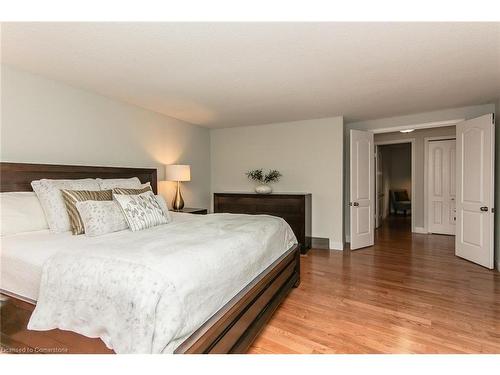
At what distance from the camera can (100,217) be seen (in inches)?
80.7

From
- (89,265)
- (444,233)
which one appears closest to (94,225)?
(89,265)

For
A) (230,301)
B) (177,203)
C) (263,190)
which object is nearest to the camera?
(230,301)

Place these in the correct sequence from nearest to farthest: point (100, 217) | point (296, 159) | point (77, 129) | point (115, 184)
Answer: point (100, 217) → point (115, 184) → point (77, 129) → point (296, 159)

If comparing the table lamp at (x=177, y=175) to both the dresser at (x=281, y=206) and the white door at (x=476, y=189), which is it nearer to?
the dresser at (x=281, y=206)

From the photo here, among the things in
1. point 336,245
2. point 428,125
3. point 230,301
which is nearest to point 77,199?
point 230,301

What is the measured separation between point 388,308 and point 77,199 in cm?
294

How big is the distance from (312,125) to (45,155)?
12.5ft

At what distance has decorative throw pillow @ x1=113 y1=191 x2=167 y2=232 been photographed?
219 cm

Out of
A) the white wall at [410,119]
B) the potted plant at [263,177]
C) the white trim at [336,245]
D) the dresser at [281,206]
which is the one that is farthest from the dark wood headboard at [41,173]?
the white wall at [410,119]

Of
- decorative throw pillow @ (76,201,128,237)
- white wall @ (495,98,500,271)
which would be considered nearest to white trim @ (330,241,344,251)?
white wall @ (495,98,500,271)

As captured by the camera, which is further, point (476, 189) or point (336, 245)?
point (336, 245)

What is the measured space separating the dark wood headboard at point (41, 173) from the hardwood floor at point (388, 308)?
249 centimetres

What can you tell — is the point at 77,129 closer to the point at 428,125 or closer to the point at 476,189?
the point at 428,125

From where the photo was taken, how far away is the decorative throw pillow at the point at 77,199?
2.07m
